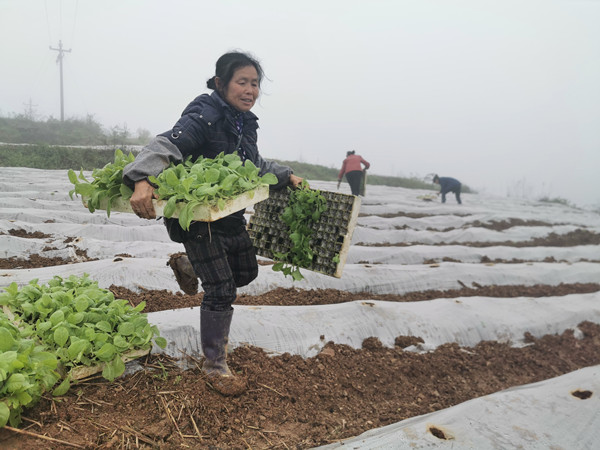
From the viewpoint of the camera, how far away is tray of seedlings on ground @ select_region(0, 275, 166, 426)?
1569mm

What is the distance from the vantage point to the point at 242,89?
222 centimetres

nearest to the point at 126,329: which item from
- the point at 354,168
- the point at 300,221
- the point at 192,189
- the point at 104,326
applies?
the point at 104,326

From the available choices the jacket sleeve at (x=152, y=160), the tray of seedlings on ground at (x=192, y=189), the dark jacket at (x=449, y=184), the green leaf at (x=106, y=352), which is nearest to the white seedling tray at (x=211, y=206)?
the tray of seedlings on ground at (x=192, y=189)

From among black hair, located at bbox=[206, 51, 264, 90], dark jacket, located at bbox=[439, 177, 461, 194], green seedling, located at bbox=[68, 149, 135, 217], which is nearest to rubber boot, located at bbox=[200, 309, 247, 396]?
green seedling, located at bbox=[68, 149, 135, 217]

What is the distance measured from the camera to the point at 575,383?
2.81 meters

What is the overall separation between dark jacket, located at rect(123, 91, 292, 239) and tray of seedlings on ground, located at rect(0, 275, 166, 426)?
553 mm

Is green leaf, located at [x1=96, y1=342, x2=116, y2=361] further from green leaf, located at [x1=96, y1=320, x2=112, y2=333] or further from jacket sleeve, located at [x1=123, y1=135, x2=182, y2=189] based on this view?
jacket sleeve, located at [x1=123, y1=135, x2=182, y2=189]

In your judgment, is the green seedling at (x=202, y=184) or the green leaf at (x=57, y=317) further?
the green leaf at (x=57, y=317)

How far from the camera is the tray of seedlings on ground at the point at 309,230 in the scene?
2.62 m

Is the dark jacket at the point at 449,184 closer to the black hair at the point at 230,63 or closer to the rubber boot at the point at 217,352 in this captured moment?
the black hair at the point at 230,63

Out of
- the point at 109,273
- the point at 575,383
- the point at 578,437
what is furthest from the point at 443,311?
the point at 109,273

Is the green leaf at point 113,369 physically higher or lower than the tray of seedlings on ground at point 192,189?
lower

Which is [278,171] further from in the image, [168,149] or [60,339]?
[60,339]

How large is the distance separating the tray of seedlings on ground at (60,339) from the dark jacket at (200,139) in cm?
55
